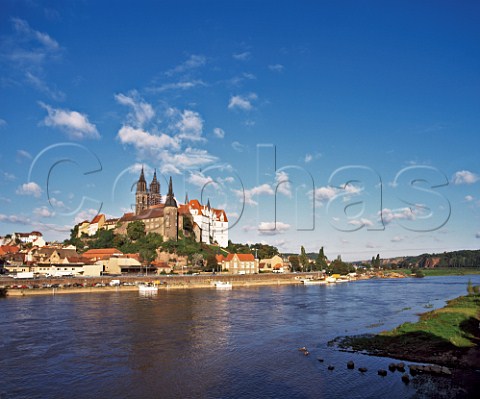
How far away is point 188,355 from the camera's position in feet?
95.3

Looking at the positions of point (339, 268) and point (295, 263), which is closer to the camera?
point (295, 263)

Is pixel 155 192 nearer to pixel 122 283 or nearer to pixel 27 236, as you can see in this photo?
pixel 27 236

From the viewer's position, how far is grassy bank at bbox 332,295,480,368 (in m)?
25.2

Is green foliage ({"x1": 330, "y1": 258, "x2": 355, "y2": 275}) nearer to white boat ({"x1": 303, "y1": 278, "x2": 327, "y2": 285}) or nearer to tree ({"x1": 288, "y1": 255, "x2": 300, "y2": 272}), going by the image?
tree ({"x1": 288, "y1": 255, "x2": 300, "y2": 272})

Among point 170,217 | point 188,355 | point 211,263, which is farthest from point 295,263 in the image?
point 188,355

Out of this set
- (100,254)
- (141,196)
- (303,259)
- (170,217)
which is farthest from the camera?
(303,259)

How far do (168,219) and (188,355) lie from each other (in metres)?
95.1

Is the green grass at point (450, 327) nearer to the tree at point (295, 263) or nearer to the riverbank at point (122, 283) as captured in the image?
the riverbank at point (122, 283)

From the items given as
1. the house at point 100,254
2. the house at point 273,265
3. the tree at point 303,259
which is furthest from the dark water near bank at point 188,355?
the tree at point 303,259

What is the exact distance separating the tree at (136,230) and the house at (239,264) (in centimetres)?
2606

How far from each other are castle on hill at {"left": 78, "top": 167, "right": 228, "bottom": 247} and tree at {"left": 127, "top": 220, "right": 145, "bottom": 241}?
2.67 metres

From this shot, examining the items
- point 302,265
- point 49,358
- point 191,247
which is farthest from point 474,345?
point 302,265

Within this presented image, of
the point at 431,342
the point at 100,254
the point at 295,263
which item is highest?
the point at 100,254

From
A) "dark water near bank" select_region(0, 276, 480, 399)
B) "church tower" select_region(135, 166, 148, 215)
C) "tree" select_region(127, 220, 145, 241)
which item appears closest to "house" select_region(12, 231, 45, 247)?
"church tower" select_region(135, 166, 148, 215)
